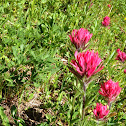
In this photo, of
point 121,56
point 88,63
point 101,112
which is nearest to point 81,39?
point 88,63

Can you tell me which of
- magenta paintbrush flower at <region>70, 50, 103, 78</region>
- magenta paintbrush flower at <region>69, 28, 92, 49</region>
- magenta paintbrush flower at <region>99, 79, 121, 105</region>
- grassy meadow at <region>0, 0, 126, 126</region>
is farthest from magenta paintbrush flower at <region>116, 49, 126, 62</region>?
magenta paintbrush flower at <region>70, 50, 103, 78</region>

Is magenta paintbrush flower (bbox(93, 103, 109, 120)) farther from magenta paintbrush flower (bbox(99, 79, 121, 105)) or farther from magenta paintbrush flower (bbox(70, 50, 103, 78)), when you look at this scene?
magenta paintbrush flower (bbox(70, 50, 103, 78))

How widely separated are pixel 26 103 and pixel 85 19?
217 centimetres

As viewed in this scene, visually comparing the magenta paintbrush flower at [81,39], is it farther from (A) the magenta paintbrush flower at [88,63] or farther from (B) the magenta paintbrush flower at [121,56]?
(B) the magenta paintbrush flower at [121,56]

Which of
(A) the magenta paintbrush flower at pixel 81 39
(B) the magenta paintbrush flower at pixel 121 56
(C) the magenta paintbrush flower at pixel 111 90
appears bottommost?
(C) the magenta paintbrush flower at pixel 111 90

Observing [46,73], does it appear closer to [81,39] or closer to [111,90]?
[81,39]

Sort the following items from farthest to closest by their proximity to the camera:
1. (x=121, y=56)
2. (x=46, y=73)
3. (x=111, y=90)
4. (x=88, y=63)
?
(x=121, y=56)
(x=46, y=73)
(x=111, y=90)
(x=88, y=63)

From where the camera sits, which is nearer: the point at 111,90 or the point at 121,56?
the point at 111,90

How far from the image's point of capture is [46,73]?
222 cm

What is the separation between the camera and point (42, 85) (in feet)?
7.41

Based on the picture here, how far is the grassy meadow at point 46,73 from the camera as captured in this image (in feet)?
5.32

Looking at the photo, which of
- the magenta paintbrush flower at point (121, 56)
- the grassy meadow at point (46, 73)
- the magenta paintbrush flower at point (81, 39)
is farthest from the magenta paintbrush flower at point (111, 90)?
the magenta paintbrush flower at point (121, 56)

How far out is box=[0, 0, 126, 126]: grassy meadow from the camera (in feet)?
5.32

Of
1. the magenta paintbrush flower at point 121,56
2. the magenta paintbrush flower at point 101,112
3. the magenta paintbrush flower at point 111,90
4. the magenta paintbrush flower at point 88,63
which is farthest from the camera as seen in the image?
the magenta paintbrush flower at point 121,56
